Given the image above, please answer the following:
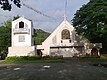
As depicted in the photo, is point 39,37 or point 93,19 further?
point 39,37

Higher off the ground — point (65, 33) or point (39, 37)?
point (39, 37)

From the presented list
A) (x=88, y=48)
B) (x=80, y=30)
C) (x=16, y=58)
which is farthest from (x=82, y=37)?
(x=16, y=58)

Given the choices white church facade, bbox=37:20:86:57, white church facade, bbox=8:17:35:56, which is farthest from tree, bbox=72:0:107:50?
white church facade, bbox=8:17:35:56

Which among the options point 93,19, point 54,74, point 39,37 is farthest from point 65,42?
point 54,74

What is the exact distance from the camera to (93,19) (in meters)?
56.6

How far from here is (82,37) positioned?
69688 mm

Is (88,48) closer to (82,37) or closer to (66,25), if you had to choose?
(82,37)

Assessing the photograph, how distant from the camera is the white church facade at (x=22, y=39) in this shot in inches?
2734

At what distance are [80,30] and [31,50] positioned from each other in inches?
549

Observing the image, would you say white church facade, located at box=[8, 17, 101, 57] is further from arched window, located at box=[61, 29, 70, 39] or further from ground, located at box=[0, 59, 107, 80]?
Result: ground, located at box=[0, 59, 107, 80]

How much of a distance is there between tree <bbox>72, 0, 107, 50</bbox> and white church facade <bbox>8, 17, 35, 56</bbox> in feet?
42.5

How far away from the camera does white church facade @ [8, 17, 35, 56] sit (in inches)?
2734

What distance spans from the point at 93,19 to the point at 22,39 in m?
19.9

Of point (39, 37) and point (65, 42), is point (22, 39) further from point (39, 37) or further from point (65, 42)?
point (39, 37)
